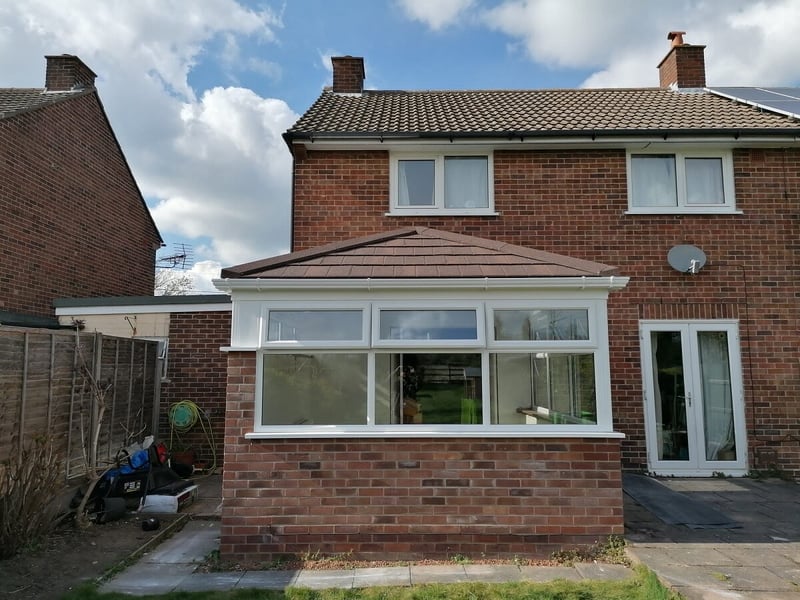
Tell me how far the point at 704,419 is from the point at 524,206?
4298 millimetres

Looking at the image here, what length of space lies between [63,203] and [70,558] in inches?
327

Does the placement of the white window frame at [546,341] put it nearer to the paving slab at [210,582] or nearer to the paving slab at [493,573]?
the paving slab at [493,573]

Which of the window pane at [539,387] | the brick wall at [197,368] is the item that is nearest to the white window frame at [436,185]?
the brick wall at [197,368]

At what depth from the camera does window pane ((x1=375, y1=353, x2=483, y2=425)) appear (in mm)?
5320

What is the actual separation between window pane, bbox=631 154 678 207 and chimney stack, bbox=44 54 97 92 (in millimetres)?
12470

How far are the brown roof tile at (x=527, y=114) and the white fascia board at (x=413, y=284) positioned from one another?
411cm

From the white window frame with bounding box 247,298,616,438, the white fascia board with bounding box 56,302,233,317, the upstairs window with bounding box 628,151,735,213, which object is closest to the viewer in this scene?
the white window frame with bounding box 247,298,616,438

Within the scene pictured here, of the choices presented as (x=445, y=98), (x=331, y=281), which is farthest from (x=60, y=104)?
(x=331, y=281)

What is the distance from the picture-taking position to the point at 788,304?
829 cm

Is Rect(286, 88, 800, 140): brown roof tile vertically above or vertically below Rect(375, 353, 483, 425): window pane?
above

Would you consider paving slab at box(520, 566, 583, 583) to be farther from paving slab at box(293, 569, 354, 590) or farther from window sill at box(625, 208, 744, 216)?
window sill at box(625, 208, 744, 216)

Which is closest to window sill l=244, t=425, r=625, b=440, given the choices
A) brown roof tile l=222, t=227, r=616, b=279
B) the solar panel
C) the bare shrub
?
brown roof tile l=222, t=227, r=616, b=279

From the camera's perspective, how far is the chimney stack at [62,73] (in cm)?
1248

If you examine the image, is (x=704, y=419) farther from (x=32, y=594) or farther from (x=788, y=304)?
(x=32, y=594)
